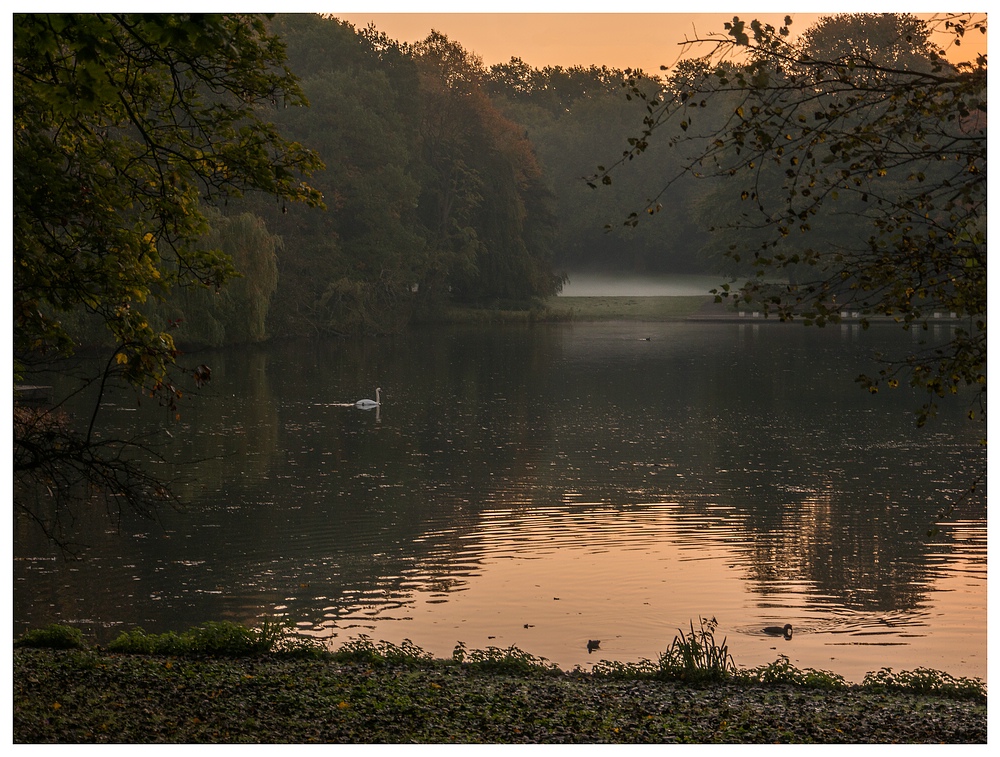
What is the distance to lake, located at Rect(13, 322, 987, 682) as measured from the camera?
43.1 ft

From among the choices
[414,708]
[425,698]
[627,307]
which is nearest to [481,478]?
[425,698]

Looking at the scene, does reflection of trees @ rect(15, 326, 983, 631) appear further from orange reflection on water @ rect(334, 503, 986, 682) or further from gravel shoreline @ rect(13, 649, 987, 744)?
gravel shoreline @ rect(13, 649, 987, 744)

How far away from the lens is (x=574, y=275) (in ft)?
356

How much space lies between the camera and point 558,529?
1806 centimetres

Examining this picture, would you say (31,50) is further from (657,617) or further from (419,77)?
(419,77)

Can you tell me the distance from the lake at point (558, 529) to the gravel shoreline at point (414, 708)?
8.42ft

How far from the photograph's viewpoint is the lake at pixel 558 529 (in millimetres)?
13133

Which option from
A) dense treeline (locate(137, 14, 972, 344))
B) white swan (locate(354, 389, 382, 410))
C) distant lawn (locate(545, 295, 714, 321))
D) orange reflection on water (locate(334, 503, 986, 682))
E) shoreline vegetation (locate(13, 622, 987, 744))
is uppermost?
dense treeline (locate(137, 14, 972, 344))

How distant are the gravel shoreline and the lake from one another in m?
2.57

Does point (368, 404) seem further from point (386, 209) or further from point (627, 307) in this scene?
point (627, 307)

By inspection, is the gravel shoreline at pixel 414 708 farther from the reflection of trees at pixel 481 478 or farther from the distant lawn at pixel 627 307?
the distant lawn at pixel 627 307

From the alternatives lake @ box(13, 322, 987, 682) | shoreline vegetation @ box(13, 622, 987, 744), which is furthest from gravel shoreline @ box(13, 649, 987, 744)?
lake @ box(13, 322, 987, 682)

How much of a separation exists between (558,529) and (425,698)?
31.6 ft

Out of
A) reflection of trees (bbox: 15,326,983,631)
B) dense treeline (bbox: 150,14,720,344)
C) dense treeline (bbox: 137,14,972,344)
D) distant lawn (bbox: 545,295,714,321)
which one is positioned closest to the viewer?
reflection of trees (bbox: 15,326,983,631)
